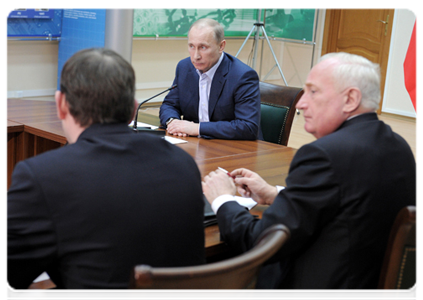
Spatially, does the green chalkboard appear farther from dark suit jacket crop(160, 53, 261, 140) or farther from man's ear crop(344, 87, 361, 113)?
man's ear crop(344, 87, 361, 113)

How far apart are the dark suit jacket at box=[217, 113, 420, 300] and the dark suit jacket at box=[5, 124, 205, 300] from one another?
11.7 inches

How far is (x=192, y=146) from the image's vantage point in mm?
2289

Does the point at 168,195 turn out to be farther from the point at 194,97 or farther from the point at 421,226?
the point at 194,97

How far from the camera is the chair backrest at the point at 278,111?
2746 millimetres

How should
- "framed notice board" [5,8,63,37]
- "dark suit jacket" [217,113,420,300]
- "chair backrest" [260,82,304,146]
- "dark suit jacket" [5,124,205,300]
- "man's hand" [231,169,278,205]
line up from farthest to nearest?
"framed notice board" [5,8,63,37]
"chair backrest" [260,82,304,146]
"man's hand" [231,169,278,205]
"dark suit jacket" [217,113,420,300]
"dark suit jacket" [5,124,205,300]

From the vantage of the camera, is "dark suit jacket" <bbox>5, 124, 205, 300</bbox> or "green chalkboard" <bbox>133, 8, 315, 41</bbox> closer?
"dark suit jacket" <bbox>5, 124, 205, 300</bbox>

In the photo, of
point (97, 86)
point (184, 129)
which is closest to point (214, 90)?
point (184, 129)

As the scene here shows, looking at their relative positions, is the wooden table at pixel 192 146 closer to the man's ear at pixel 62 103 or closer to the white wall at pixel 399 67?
the man's ear at pixel 62 103

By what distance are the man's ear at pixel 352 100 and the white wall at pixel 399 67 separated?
5738 millimetres

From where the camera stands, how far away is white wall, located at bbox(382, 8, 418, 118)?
21.6ft

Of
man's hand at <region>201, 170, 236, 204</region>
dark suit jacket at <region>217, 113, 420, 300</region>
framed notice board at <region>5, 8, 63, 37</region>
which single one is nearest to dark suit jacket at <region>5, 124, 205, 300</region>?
dark suit jacket at <region>217, 113, 420, 300</region>

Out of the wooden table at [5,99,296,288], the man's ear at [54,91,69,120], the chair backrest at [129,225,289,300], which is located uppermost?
the man's ear at [54,91,69,120]

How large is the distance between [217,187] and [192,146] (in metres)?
0.81
